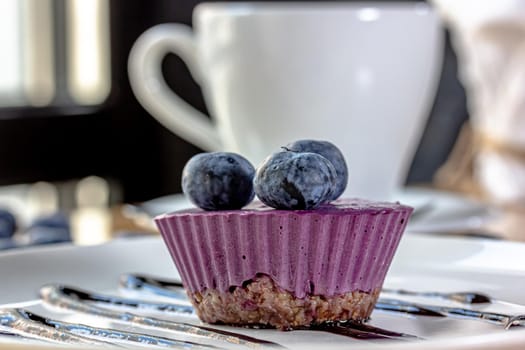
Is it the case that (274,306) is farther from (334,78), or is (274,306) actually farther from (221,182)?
(334,78)

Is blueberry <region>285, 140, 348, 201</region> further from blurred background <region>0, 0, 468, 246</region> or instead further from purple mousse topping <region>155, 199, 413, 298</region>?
blurred background <region>0, 0, 468, 246</region>

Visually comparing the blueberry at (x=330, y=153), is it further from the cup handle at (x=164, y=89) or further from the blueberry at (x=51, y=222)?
the cup handle at (x=164, y=89)

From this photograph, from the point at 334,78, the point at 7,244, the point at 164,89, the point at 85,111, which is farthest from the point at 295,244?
the point at 85,111

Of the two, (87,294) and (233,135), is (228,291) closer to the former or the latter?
(87,294)

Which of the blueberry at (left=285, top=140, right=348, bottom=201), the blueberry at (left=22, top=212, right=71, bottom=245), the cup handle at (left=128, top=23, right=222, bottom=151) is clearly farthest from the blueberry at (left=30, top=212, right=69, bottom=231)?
the blueberry at (left=285, top=140, right=348, bottom=201)

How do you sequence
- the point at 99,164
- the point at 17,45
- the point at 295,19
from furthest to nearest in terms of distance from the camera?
the point at 99,164, the point at 17,45, the point at 295,19

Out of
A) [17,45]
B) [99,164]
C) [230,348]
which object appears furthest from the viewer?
[99,164]

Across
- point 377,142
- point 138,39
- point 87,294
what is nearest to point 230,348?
point 87,294
